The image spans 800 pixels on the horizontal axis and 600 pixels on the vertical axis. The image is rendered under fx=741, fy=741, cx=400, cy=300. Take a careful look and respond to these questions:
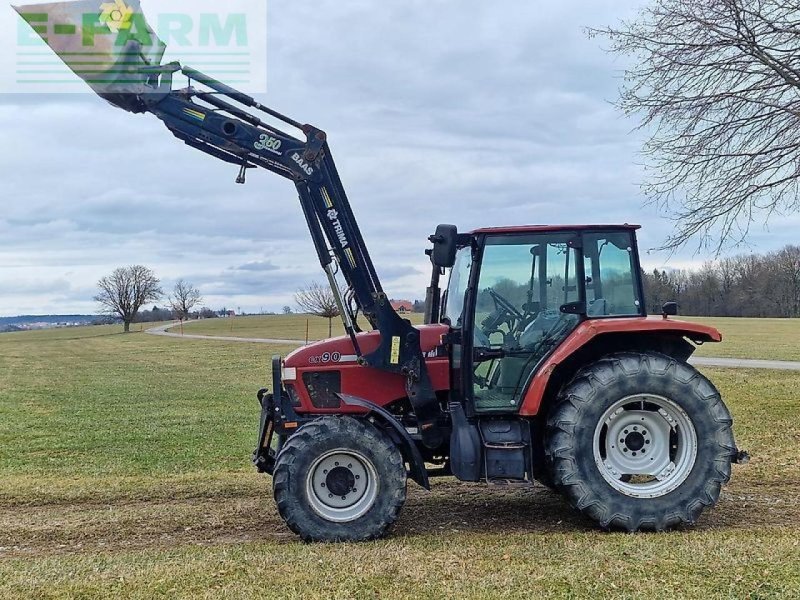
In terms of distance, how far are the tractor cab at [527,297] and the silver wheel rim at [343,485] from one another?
103cm

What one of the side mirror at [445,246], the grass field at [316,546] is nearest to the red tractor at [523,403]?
the side mirror at [445,246]

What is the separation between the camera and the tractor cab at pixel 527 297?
20.2ft

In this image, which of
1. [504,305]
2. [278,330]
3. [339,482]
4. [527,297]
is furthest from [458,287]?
[278,330]

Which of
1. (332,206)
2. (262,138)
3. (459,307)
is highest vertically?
(262,138)

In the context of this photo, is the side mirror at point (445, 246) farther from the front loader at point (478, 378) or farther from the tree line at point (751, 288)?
the tree line at point (751, 288)

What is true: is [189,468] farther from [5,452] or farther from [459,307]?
[459,307]

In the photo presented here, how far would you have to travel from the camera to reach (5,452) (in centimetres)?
1104

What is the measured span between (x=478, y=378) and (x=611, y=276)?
1414 millimetres

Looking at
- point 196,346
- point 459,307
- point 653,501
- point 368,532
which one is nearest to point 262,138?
point 459,307

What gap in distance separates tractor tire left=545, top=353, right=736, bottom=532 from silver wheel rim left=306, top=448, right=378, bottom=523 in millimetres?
1472

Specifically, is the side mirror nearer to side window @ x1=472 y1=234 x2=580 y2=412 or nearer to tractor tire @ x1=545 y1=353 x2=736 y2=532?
side window @ x1=472 y1=234 x2=580 y2=412

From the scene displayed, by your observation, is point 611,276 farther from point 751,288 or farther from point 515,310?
point 751,288

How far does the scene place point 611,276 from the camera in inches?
245

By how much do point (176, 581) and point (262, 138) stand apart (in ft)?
11.1
